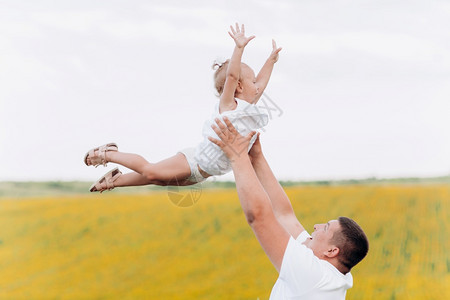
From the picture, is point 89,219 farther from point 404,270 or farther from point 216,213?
point 404,270

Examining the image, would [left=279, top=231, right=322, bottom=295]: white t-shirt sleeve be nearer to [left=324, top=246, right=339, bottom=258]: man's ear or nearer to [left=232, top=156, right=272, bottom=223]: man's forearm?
[left=324, top=246, right=339, bottom=258]: man's ear

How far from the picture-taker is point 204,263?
740cm

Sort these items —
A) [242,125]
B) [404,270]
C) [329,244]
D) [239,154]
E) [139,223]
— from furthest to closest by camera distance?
[139,223] → [404,270] → [242,125] → [329,244] → [239,154]

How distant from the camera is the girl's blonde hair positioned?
3366 mm

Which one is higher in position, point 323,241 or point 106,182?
point 106,182

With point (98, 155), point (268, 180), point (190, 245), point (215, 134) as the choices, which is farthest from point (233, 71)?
point (190, 245)

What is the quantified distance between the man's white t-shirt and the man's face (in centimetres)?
5

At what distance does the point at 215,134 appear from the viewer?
320cm

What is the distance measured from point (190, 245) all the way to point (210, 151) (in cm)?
459

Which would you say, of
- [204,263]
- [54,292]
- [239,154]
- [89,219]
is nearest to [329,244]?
[239,154]

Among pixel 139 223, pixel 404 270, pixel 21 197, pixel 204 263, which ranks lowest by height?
pixel 404 270

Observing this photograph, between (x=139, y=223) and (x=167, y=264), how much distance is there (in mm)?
905

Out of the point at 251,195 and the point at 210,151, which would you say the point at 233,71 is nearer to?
the point at 210,151

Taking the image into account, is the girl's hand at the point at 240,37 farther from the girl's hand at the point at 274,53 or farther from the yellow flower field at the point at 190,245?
the yellow flower field at the point at 190,245
